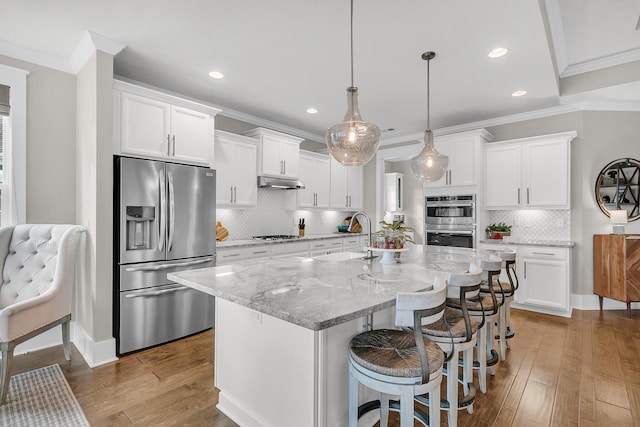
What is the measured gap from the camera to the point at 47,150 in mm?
3014

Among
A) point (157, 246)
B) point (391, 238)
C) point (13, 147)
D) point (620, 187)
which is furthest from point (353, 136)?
point (620, 187)

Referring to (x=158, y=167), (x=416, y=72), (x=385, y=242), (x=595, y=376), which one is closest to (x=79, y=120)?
(x=158, y=167)

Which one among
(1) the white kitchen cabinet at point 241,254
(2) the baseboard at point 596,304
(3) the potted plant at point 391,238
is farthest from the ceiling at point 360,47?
(2) the baseboard at point 596,304

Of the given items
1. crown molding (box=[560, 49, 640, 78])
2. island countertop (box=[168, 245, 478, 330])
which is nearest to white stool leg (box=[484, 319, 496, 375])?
island countertop (box=[168, 245, 478, 330])

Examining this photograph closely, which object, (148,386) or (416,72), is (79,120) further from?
(416,72)

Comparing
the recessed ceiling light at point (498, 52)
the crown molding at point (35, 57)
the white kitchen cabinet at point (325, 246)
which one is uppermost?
the recessed ceiling light at point (498, 52)

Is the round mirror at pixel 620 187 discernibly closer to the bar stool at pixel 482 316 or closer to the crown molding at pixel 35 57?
the bar stool at pixel 482 316

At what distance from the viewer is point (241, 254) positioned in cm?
392

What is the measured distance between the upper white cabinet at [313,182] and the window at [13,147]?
3225 mm

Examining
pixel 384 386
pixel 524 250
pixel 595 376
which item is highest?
pixel 524 250

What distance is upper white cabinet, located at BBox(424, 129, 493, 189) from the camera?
15.4 feet

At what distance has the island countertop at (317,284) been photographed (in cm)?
A: 129

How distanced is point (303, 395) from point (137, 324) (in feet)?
6.85

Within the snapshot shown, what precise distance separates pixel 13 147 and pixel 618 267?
662cm
